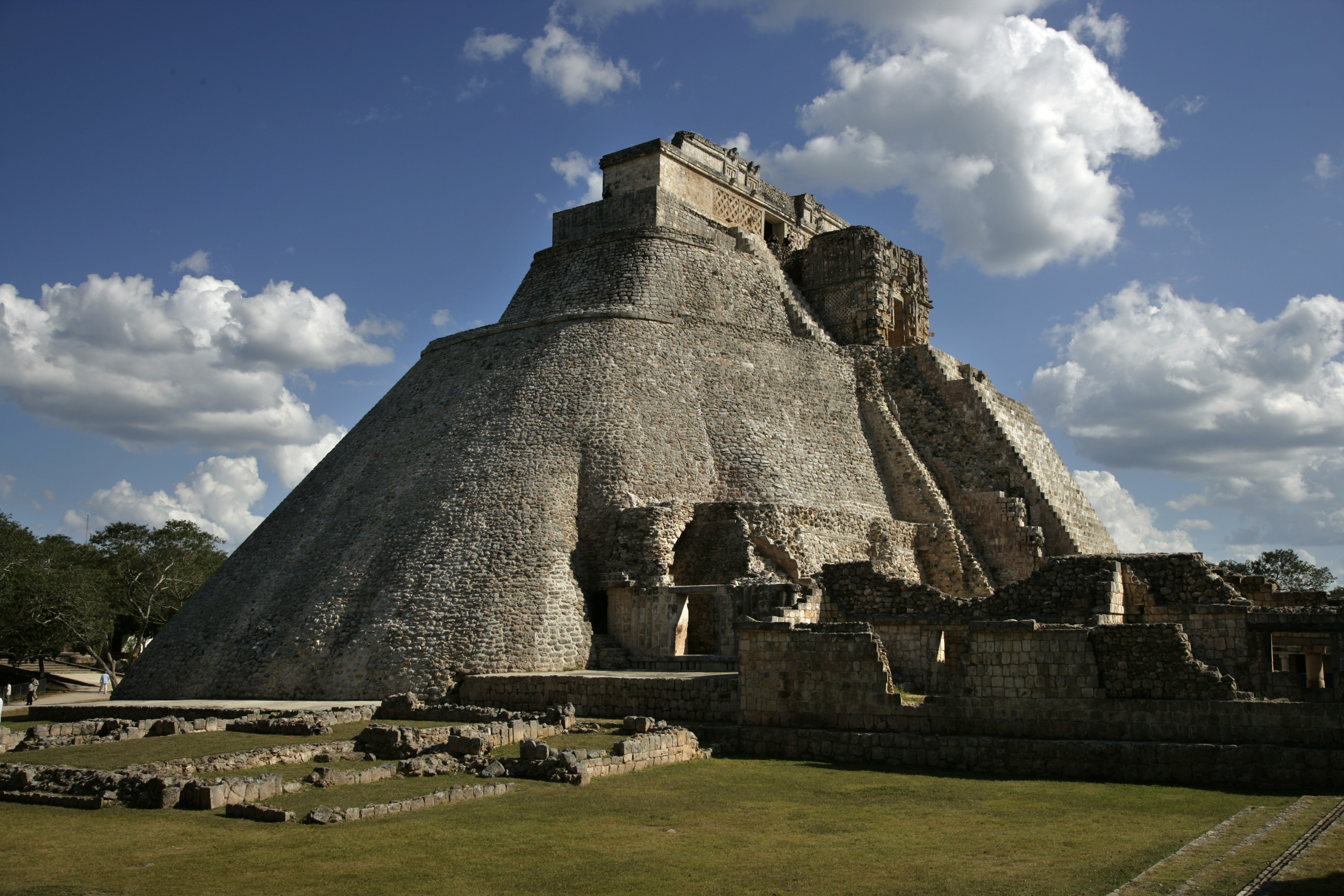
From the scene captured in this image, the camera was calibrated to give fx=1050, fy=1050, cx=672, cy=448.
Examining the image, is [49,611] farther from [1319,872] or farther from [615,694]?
[1319,872]

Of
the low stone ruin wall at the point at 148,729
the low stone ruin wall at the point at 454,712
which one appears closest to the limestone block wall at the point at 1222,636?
the low stone ruin wall at the point at 454,712

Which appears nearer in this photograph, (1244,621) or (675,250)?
(1244,621)

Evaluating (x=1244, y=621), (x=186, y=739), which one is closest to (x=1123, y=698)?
(x=1244, y=621)

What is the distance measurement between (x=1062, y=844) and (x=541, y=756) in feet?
18.8

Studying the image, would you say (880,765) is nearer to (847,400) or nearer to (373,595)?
(373,595)

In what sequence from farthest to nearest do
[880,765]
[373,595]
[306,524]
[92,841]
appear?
[306,524], [373,595], [880,765], [92,841]

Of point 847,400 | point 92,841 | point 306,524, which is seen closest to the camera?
point 92,841

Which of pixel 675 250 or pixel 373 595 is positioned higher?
pixel 675 250

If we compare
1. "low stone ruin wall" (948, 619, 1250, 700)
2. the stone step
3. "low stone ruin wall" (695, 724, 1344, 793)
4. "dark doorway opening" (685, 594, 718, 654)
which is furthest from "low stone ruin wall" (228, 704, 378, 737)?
the stone step

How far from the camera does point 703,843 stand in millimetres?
8609

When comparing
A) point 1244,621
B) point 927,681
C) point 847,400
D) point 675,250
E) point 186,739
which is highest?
point 675,250

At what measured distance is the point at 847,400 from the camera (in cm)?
2808

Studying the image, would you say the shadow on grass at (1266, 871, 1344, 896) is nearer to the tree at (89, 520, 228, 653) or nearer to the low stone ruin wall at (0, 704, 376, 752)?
the low stone ruin wall at (0, 704, 376, 752)

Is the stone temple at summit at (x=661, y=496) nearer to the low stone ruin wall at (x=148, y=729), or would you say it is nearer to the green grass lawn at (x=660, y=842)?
the low stone ruin wall at (x=148, y=729)
